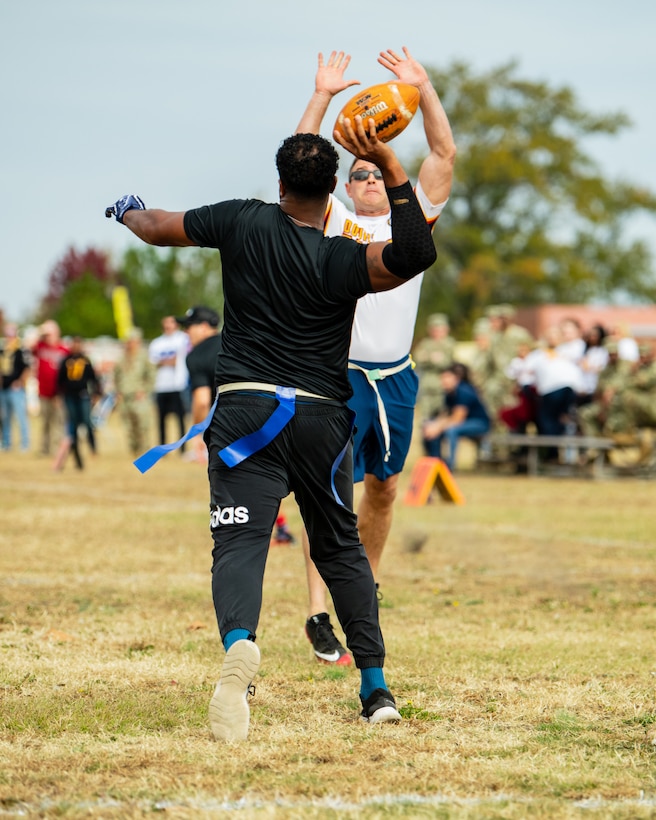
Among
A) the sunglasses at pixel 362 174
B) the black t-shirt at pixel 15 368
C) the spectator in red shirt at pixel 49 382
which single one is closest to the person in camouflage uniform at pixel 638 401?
the spectator in red shirt at pixel 49 382

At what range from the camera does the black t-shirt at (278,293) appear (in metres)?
4.82

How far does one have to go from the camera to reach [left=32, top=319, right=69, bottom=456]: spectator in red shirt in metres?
23.0

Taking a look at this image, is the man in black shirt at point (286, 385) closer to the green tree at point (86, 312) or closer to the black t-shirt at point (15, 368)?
the black t-shirt at point (15, 368)

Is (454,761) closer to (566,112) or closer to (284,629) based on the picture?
(284,629)

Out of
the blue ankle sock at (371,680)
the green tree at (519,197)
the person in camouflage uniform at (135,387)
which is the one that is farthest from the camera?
the green tree at (519,197)

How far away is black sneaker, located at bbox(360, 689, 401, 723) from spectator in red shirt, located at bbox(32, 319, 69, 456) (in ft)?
60.5

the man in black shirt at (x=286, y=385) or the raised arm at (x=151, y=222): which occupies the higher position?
the raised arm at (x=151, y=222)

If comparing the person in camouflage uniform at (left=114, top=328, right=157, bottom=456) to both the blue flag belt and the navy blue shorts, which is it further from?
the blue flag belt

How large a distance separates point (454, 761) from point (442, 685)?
1.30 m

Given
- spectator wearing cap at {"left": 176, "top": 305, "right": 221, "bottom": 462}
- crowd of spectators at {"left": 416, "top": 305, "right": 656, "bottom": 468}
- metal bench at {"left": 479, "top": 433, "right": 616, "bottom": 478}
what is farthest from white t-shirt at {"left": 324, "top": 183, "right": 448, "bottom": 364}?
metal bench at {"left": 479, "top": 433, "right": 616, "bottom": 478}

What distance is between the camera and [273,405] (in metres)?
4.88

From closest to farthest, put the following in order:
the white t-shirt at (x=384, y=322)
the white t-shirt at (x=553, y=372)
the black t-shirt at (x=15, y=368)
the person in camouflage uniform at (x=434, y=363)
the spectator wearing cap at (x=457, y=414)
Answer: the white t-shirt at (x=384, y=322) < the spectator wearing cap at (x=457, y=414) < the white t-shirt at (x=553, y=372) < the person in camouflage uniform at (x=434, y=363) < the black t-shirt at (x=15, y=368)

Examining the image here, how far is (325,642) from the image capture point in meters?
6.21

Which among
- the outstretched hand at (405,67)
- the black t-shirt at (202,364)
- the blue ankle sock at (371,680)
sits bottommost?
the blue ankle sock at (371,680)
